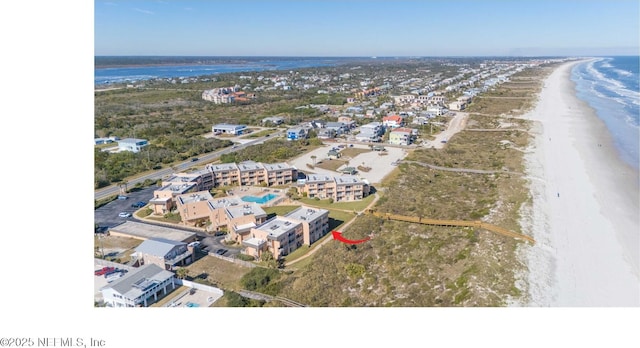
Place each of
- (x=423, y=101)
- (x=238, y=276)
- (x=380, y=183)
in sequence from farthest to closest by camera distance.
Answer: (x=423, y=101) → (x=380, y=183) → (x=238, y=276)

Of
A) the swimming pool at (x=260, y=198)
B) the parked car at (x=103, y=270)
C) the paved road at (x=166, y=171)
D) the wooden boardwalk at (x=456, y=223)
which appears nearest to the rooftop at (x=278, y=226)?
the wooden boardwalk at (x=456, y=223)

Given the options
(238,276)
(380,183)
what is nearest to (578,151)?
(380,183)

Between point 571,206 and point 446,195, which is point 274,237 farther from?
point 571,206

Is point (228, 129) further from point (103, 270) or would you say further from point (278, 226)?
point (103, 270)

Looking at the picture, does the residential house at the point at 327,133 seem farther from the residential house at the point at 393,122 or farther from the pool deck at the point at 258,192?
the pool deck at the point at 258,192

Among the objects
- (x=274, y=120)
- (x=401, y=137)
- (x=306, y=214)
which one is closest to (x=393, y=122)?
(x=401, y=137)
